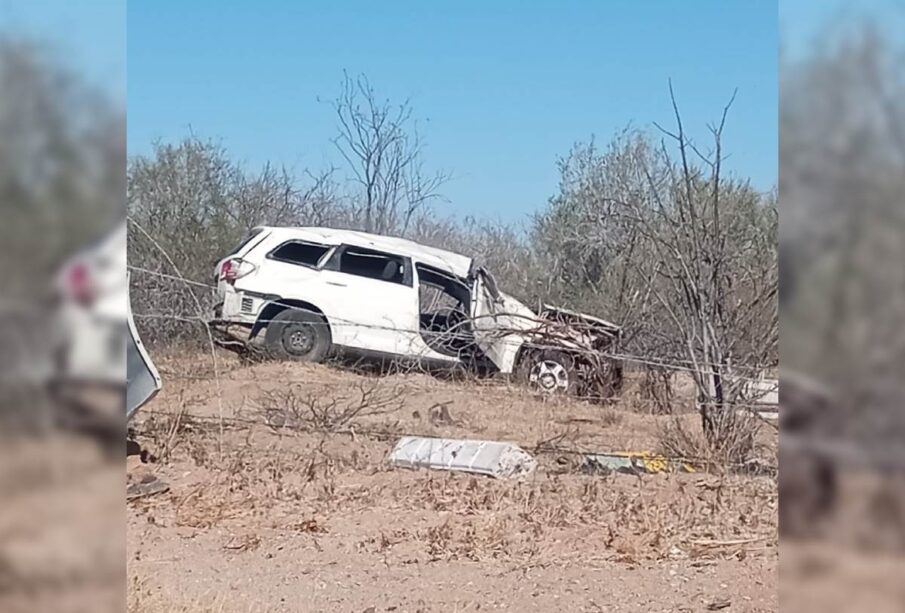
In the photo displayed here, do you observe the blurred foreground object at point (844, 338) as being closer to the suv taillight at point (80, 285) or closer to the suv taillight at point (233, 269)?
the suv taillight at point (80, 285)

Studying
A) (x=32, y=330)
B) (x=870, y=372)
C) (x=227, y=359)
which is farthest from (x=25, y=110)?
(x=227, y=359)

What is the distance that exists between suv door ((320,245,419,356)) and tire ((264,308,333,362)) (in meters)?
0.10

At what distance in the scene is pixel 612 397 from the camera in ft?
21.5

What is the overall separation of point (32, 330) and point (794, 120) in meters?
1.00

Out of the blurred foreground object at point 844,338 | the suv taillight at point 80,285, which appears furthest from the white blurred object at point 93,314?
the blurred foreground object at point 844,338

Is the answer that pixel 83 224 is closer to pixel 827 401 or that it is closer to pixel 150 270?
pixel 827 401

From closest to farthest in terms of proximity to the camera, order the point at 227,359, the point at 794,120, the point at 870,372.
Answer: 1. the point at 870,372
2. the point at 794,120
3. the point at 227,359

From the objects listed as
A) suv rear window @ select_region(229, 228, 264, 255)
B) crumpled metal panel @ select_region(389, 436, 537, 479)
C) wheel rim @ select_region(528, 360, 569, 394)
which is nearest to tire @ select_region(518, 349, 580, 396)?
wheel rim @ select_region(528, 360, 569, 394)

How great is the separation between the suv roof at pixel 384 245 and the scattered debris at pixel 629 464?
2451 millimetres

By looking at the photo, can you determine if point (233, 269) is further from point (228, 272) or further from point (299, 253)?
point (299, 253)

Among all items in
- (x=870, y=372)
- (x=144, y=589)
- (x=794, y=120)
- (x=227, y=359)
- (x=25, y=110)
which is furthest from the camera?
(x=227, y=359)

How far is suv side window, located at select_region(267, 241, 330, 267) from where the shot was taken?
25.1ft

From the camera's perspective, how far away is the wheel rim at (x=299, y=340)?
718 centimetres

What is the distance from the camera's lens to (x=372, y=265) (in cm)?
784
